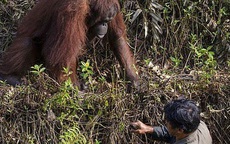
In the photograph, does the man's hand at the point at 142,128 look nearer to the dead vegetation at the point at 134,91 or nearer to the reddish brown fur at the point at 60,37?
the dead vegetation at the point at 134,91

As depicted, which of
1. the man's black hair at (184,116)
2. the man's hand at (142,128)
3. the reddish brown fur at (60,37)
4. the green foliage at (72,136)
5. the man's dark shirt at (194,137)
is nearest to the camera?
the man's black hair at (184,116)

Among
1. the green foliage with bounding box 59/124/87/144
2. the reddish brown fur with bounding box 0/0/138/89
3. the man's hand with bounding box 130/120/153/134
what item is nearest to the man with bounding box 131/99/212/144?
the man's hand with bounding box 130/120/153/134

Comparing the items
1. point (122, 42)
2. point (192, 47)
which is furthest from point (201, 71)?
point (122, 42)

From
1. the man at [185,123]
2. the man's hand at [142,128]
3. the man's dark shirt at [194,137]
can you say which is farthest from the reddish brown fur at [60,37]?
the man at [185,123]

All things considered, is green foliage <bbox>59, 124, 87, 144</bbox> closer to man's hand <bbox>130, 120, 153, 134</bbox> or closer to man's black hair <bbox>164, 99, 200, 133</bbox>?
man's hand <bbox>130, 120, 153, 134</bbox>

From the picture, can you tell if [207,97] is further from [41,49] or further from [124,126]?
[41,49]

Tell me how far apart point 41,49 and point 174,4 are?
4.36 ft

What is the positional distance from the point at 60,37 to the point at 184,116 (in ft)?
5.11

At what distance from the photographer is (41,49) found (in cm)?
506

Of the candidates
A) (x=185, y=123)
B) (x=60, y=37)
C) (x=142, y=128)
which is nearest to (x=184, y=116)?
(x=185, y=123)

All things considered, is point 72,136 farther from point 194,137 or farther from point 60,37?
point 194,137

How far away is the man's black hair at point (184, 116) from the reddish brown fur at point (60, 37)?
1.40m

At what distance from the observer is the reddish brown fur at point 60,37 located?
4625 millimetres

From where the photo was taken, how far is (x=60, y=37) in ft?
15.2
